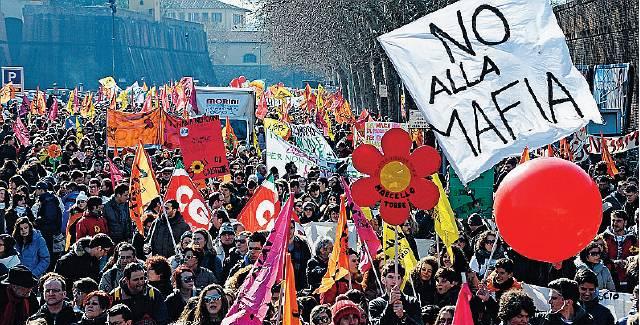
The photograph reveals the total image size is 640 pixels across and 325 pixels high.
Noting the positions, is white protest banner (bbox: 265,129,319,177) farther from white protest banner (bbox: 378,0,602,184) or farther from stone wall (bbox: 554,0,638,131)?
white protest banner (bbox: 378,0,602,184)

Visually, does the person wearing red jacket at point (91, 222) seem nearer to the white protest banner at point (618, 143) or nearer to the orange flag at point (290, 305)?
the orange flag at point (290, 305)

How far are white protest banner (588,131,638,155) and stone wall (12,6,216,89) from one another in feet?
258

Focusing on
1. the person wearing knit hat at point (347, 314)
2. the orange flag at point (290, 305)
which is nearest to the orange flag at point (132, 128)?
the person wearing knit hat at point (347, 314)

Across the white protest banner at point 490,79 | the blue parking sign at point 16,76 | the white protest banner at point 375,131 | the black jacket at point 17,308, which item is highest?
the blue parking sign at point 16,76

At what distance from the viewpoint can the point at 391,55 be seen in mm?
7098

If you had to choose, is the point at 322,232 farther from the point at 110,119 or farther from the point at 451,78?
the point at 110,119

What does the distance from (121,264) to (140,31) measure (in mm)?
101443

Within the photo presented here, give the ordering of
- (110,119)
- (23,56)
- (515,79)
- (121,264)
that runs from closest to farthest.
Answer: (515,79) → (121,264) → (110,119) → (23,56)

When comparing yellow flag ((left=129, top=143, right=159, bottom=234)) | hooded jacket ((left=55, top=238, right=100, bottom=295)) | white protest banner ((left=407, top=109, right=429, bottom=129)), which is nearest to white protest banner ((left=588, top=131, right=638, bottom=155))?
white protest banner ((left=407, top=109, right=429, bottom=129))

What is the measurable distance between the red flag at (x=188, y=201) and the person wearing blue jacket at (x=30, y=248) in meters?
1.76

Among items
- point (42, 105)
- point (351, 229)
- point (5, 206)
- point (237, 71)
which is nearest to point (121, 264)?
point (351, 229)

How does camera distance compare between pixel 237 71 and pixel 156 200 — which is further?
pixel 237 71

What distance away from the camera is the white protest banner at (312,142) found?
17.5m

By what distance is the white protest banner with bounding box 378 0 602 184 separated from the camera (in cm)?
666
